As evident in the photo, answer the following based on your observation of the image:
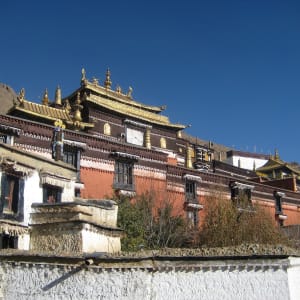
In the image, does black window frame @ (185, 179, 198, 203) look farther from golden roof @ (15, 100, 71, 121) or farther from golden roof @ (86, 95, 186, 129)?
golden roof @ (15, 100, 71, 121)

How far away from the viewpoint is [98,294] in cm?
997

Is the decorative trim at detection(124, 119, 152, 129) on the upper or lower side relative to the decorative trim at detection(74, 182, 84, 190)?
upper

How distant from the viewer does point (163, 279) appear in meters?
9.62

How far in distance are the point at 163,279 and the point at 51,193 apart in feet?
27.5

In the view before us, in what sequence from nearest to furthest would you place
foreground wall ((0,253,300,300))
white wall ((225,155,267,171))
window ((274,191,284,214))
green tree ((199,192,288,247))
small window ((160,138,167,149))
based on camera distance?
foreground wall ((0,253,300,300)) < green tree ((199,192,288,247)) < small window ((160,138,167,149)) < window ((274,191,284,214)) < white wall ((225,155,267,171))

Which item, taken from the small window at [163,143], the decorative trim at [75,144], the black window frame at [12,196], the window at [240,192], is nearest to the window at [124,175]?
Result: the decorative trim at [75,144]

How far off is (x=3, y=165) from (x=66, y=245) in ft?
12.4

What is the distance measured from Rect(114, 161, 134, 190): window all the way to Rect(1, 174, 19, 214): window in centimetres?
980

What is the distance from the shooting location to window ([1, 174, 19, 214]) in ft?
49.3

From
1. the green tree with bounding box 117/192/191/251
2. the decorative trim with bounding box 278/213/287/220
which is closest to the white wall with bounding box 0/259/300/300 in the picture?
the green tree with bounding box 117/192/191/251

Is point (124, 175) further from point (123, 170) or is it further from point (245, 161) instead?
point (245, 161)

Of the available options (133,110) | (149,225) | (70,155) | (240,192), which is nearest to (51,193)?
(149,225)

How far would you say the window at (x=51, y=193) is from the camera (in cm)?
1665

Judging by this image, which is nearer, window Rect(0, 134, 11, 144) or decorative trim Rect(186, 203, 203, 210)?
window Rect(0, 134, 11, 144)
